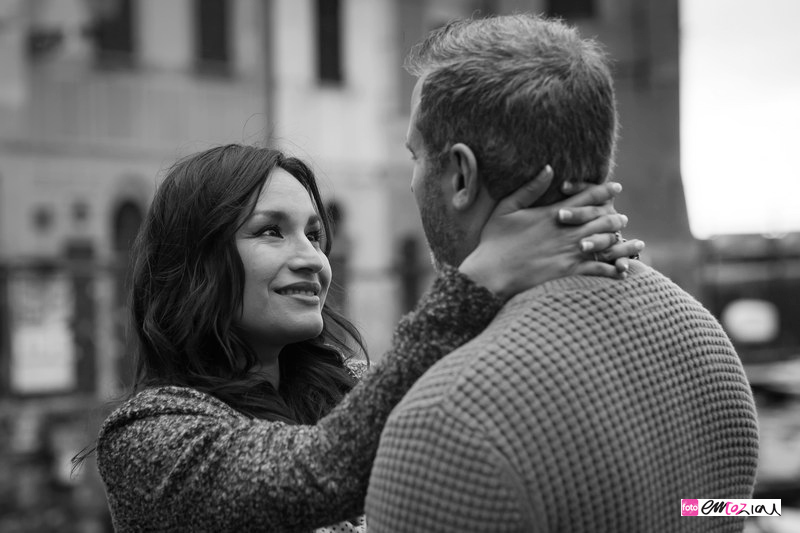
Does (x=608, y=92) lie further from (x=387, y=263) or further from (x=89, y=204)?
(x=387, y=263)

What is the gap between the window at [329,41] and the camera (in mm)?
14625

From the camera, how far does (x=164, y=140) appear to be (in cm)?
1284

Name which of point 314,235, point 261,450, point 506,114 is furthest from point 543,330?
point 314,235

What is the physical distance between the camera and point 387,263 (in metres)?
14.6

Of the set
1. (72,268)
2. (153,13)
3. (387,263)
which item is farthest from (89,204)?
(387,263)

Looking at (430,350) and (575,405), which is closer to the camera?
(575,405)

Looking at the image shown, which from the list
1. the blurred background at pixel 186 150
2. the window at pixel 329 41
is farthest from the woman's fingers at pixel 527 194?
the window at pixel 329 41

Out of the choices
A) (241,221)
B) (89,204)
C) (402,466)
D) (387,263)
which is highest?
(241,221)

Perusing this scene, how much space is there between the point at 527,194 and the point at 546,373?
0.28 meters

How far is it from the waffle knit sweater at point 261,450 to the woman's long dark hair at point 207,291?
0.56ft

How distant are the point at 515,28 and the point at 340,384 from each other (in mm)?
1187

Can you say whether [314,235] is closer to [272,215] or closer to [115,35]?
[272,215]

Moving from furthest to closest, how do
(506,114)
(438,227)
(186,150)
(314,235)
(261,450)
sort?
(186,150) → (314,235) → (261,450) → (438,227) → (506,114)

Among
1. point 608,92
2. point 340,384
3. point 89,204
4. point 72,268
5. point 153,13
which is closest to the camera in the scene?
point 608,92
